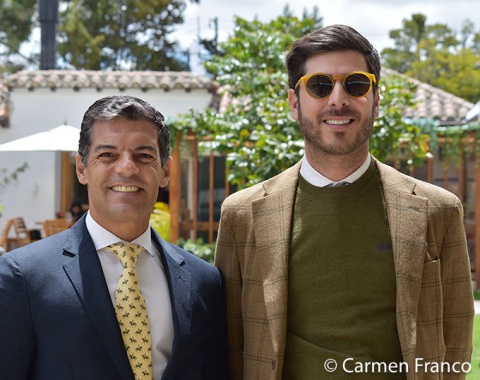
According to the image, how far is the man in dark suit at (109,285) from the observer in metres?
2.14

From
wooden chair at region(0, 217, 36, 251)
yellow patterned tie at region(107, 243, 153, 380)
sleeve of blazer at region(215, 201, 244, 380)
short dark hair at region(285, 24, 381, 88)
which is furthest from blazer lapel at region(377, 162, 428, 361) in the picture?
wooden chair at region(0, 217, 36, 251)

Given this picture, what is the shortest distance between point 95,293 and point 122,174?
0.38m

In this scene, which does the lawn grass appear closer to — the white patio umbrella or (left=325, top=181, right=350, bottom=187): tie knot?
(left=325, top=181, right=350, bottom=187): tie knot

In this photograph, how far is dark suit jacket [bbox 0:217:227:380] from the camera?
2.13 m

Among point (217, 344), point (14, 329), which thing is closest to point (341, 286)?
point (217, 344)

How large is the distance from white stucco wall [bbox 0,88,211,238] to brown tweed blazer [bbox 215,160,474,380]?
10.9 m

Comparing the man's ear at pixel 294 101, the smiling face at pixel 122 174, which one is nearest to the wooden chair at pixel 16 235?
the man's ear at pixel 294 101

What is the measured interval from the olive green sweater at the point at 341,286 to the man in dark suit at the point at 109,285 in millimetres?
316

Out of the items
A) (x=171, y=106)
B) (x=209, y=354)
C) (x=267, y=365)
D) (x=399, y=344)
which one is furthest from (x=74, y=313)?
(x=171, y=106)

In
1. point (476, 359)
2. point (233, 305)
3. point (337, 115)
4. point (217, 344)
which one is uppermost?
point (337, 115)

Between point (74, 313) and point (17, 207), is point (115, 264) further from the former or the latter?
point (17, 207)

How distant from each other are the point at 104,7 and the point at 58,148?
21.0m

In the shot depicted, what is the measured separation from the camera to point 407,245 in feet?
8.14

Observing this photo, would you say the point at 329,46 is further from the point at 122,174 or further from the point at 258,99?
the point at 258,99
